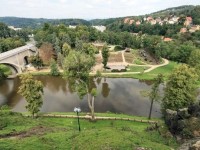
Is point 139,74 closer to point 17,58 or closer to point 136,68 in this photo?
point 136,68

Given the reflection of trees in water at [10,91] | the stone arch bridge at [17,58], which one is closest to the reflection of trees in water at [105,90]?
the reflection of trees in water at [10,91]

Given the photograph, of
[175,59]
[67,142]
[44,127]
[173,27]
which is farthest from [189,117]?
[173,27]

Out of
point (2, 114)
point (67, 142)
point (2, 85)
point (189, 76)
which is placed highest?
point (189, 76)

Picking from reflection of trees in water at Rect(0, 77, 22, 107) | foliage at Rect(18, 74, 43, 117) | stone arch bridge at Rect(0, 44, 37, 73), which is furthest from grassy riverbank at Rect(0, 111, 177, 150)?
stone arch bridge at Rect(0, 44, 37, 73)

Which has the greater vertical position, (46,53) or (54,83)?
(46,53)

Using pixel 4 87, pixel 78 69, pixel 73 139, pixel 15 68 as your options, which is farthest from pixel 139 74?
pixel 73 139

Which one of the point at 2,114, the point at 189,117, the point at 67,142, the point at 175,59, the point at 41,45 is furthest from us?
the point at 41,45

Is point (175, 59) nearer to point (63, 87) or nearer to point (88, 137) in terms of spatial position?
point (63, 87)

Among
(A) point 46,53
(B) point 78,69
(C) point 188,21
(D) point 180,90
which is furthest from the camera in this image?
(C) point 188,21
